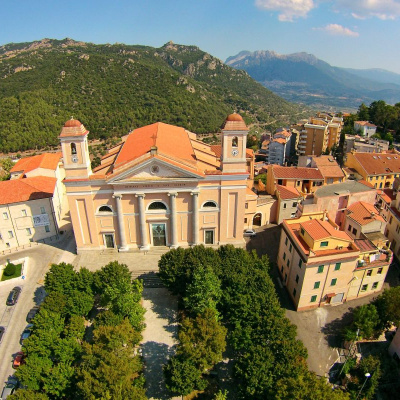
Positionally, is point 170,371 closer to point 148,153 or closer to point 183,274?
point 183,274

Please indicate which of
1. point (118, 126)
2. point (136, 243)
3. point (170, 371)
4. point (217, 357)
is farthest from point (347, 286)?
point (118, 126)

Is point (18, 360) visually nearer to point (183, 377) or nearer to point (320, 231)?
point (183, 377)

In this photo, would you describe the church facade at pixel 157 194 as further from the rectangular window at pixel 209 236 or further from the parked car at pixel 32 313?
the parked car at pixel 32 313

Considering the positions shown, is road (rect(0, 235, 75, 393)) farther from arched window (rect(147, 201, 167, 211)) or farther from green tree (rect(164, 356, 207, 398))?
green tree (rect(164, 356, 207, 398))

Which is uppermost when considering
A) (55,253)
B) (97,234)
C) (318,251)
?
(318,251)

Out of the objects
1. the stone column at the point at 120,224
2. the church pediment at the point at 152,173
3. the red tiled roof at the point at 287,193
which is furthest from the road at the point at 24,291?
the red tiled roof at the point at 287,193

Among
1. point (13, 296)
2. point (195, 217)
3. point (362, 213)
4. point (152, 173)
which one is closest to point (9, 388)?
point (13, 296)
